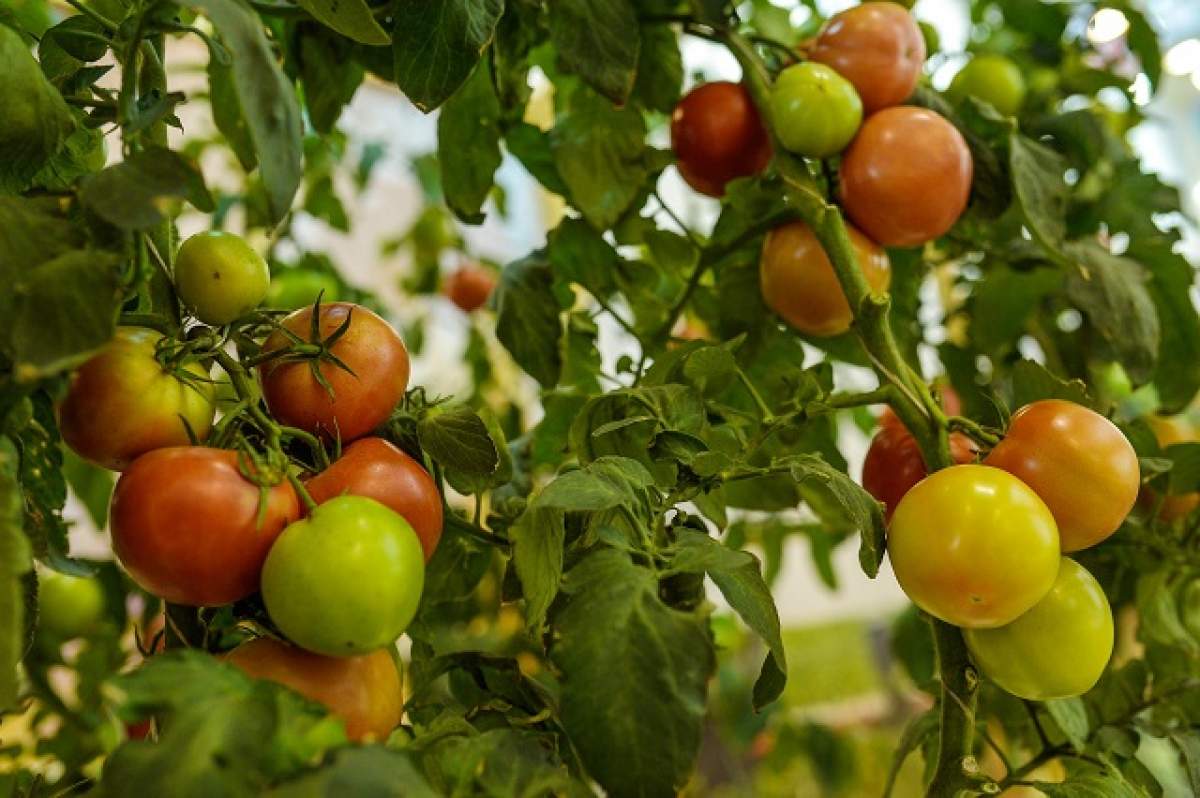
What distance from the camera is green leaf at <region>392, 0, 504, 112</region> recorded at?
1.49 ft

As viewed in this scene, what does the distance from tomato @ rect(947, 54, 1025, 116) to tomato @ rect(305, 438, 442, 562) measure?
557mm

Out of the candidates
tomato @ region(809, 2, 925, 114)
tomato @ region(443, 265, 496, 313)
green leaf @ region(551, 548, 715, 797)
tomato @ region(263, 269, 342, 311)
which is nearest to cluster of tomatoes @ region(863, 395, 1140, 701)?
Result: green leaf @ region(551, 548, 715, 797)

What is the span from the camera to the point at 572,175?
24.9 inches

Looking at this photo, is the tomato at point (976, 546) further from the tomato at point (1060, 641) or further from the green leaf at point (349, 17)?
the green leaf at point (349, 17)

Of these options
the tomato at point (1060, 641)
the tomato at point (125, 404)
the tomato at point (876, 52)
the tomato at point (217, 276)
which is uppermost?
the tomato at point (876, 52)

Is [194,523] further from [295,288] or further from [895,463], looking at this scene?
[295,288]

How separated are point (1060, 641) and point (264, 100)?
0.36m

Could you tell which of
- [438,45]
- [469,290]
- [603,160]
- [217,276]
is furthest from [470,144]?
[469,290]

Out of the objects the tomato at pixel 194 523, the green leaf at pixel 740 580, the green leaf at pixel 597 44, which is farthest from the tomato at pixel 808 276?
the tomato at pixel 194 523

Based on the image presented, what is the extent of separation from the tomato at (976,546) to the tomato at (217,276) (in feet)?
0.90

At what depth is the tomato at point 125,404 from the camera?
0.35 metres

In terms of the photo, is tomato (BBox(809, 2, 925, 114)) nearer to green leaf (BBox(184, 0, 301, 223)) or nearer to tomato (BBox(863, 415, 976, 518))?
tomato (BBox(863, 415, 976, 518))

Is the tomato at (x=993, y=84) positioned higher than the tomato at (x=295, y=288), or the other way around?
the tomato at (x=993, y=84)

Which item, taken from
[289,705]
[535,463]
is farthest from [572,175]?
[289,705]
